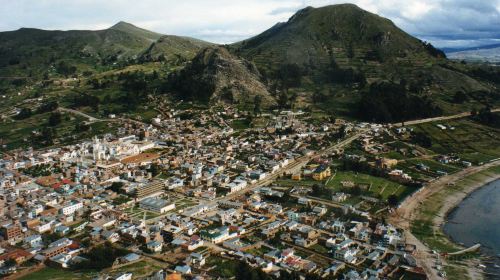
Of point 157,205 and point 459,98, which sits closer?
point 157,205

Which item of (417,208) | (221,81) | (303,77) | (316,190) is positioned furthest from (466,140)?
(221,81)

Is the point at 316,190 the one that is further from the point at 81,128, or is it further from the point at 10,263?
the point at 81,128

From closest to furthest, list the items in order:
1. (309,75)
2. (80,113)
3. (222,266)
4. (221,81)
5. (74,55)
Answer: (222,266), (80,113), (221,81), (309,75), (74,55)

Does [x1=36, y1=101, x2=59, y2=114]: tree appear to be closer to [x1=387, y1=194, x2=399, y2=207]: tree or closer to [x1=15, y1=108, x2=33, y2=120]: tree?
[x1=15, y1=108, x2=33, y2=120]: tree

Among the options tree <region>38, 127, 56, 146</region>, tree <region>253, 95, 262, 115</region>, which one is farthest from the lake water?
tree <region>38, 127, 56, 146</region>

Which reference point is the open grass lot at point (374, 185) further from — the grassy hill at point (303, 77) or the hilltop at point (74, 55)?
the hilltop at point (74, 55)

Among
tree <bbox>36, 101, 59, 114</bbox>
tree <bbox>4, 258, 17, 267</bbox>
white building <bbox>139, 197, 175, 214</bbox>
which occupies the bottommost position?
tree <bbox>4, 258, 17, 267</bbox>
